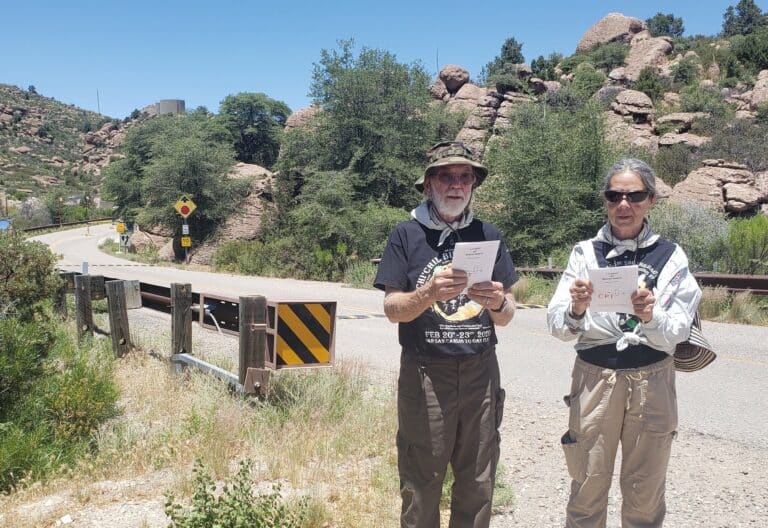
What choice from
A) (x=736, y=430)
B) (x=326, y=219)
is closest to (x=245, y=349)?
(x=736, y=430)

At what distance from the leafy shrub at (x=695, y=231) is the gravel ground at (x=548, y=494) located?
10962 mm

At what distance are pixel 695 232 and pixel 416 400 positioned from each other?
15.3m

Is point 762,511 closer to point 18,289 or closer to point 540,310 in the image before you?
point 18,289

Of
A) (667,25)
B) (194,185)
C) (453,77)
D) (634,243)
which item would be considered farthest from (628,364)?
(667,25)

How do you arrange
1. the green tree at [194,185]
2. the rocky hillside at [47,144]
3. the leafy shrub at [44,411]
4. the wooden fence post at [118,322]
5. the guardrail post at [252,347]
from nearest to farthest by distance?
the leafy shrub at [44,411] → the guardrail post at [252,347] → the wooden fence post at [118,322] → the green tree at [194,185] → the rocky hillside at [47,144]

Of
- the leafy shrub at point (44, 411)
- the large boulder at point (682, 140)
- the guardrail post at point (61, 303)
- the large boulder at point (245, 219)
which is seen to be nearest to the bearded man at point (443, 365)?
the leafy shrub at point (44, 411)

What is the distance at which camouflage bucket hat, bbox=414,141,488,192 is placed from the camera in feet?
10.1

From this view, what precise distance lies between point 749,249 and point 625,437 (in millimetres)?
13627

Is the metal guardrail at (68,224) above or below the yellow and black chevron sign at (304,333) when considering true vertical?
below

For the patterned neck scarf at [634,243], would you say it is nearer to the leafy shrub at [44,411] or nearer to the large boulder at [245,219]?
the leafy shrub at [44,411]

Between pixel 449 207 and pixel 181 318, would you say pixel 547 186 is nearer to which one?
pixel 181 318

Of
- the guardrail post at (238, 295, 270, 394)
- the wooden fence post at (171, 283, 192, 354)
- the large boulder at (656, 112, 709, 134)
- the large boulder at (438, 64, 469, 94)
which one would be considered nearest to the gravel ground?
the guardrail post at (238, 295, 270, 394)

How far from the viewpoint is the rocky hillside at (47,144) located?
10231cm

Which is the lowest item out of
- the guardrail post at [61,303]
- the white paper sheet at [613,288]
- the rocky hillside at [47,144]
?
the rocky hillside at [47,144]
